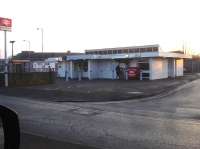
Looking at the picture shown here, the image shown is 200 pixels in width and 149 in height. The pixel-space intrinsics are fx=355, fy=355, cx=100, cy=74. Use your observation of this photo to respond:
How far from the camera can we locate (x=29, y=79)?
31.7 metres

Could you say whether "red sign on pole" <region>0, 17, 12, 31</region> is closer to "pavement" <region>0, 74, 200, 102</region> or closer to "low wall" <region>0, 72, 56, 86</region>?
"low wall" <region>0, 72, 56, 86</region>

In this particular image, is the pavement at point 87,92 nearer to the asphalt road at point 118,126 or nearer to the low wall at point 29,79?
the low wall at point 29,79

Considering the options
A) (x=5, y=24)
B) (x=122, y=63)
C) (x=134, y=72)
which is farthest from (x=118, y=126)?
(x=122, y=63)

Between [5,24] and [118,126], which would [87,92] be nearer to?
[5,24]

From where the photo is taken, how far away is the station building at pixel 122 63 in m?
39.9

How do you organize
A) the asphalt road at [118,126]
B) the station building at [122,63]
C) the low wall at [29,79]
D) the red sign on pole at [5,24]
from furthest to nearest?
the station building at [122,63] < the low wall at [29,79] < the red sign on pole at [5,24] < the asphalt road at [118,126]

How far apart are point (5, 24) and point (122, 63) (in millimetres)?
17218

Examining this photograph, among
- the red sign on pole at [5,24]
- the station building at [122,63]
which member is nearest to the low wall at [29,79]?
the red sign on pole at [5,24]

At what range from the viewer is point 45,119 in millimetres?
11828

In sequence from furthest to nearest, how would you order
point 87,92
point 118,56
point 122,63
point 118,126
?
point 122,63 < point 118,56 < point 87,92 < point 118,126

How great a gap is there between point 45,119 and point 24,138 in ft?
10.6

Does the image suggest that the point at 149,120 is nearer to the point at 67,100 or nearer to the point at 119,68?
the point at 67,100

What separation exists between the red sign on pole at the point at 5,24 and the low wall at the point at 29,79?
3909 millimetres

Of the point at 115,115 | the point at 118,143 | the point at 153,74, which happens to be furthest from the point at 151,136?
the point at 153,74
